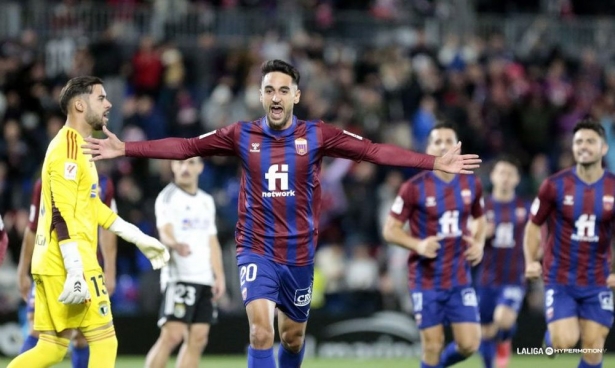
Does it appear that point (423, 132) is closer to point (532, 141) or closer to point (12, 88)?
point (532, 141)

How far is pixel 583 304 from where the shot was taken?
10.1 m

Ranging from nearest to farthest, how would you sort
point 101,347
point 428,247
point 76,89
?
point 101,347, point 76,89, point 428,247

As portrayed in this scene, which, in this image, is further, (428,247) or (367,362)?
(367,362)

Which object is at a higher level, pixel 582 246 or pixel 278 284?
pixel 582 246

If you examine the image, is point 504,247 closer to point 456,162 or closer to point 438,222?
point 438,222

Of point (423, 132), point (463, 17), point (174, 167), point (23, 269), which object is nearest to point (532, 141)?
point (423, 132)

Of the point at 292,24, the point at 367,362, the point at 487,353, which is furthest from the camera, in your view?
the point at 292,24

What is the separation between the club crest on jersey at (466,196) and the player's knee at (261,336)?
3.18 meters

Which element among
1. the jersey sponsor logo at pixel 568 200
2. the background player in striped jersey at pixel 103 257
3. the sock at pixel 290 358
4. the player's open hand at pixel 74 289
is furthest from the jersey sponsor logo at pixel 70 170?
the jersey sponsor logo at pixel 568 200

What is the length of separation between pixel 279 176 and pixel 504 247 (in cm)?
565

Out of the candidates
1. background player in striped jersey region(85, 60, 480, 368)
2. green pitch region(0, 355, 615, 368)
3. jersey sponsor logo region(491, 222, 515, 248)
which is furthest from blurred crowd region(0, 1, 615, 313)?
background player in striped jersey region(85, 60, 480, 368)


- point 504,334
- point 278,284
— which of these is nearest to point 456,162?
point 278,284

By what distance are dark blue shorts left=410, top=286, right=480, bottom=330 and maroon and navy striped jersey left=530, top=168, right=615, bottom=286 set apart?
31.9 inches

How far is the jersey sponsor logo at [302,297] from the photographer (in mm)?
8664
